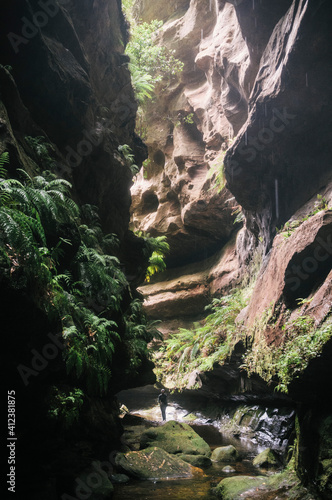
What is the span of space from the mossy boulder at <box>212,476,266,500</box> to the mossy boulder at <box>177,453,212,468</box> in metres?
1.68

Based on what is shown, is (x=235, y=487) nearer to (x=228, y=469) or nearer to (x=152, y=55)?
(x=228, y=469)

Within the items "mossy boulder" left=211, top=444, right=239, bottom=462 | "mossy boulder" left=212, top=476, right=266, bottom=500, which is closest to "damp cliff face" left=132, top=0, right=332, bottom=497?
"mossy boulder" left=212, top=476, right=266, bottom=500

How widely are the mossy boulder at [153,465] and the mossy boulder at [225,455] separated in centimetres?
100

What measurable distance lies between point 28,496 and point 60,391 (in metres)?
1.32

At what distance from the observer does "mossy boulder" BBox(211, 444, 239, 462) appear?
7.74 meters

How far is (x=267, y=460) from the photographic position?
7336 mm

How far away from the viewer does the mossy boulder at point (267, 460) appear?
23.8 feet

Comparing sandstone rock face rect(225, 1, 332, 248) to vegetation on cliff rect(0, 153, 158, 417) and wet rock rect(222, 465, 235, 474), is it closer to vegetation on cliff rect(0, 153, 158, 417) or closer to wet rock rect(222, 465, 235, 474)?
vegetation on cliff rect(0, 153, 158, 417)

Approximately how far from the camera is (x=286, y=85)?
889 centimetres

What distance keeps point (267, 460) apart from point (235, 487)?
2.29m

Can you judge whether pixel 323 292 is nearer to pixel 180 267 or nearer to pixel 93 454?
pixel 93 454

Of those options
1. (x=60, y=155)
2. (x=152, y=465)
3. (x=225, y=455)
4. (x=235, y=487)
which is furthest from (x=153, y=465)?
(x=60, y=155)

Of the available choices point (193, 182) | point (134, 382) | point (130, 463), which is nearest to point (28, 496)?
point (130, 463)

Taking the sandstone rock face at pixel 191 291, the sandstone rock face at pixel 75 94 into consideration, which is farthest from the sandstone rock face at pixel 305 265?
the sandstone rock face at pixel 191 291
